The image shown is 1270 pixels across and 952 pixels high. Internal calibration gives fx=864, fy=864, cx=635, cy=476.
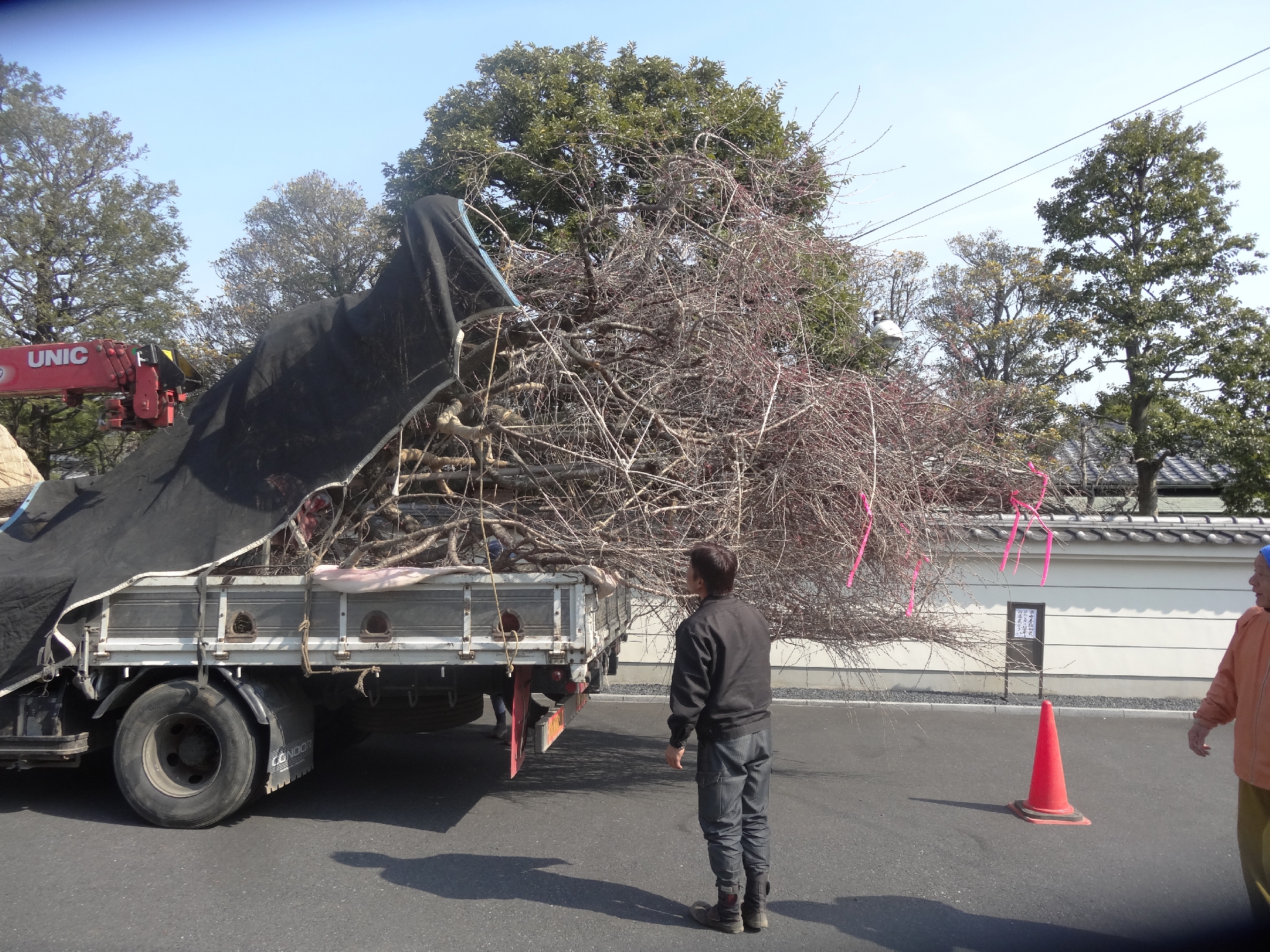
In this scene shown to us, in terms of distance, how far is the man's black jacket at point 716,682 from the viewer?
381cm

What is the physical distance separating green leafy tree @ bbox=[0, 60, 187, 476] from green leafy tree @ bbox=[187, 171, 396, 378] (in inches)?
49.2

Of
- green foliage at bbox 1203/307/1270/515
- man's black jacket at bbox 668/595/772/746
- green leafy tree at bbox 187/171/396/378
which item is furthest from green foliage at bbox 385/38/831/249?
green foliage at bbox 1203/307/1270/515

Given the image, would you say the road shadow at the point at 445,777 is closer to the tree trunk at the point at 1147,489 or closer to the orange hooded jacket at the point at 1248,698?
the orange hooded jacket at the point at 1248,698

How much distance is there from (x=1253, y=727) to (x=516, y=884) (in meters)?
3.40

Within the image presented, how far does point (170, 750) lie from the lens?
17.6 feet

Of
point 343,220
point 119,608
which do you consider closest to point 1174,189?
point 119,608

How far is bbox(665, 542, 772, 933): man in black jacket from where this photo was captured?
3826 mm

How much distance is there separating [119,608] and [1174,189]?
15.7m

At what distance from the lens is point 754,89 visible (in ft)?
36.0

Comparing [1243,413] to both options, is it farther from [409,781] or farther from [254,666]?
[254,666]

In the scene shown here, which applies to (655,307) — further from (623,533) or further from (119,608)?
(119,608)

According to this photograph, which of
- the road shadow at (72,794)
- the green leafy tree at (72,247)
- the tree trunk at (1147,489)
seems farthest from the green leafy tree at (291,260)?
the tree trunk at (1147,489)

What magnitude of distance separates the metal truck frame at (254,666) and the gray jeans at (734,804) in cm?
124

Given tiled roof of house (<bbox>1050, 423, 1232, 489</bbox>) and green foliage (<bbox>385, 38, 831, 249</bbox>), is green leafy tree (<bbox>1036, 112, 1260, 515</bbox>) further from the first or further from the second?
green foliage (<bbox>385, 38, 831, 249</bbox>)
